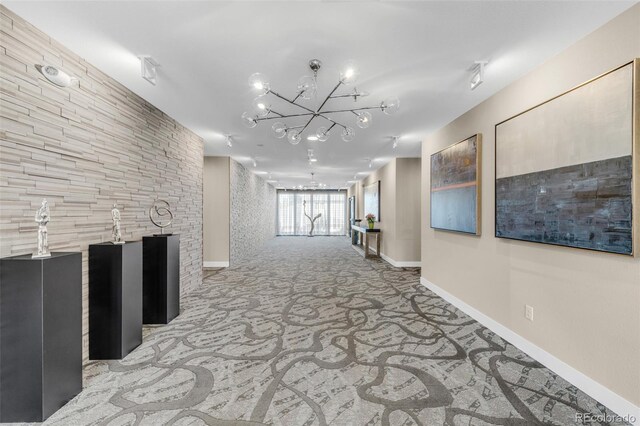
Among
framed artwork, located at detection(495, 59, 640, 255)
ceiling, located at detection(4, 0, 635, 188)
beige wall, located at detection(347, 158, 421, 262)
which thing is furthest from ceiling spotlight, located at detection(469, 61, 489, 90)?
beige wall, located at detection(347, 158, 421, 262)

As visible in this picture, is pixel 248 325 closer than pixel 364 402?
No

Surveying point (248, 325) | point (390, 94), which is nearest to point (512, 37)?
point (390, 94)

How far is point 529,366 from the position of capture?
246 centimetres

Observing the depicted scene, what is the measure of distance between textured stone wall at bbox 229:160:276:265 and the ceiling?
→ 4.26m

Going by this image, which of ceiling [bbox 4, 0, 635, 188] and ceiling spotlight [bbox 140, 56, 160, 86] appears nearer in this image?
ceiling [bbox 4, 0, 635, 188]

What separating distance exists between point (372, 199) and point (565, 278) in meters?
7.13

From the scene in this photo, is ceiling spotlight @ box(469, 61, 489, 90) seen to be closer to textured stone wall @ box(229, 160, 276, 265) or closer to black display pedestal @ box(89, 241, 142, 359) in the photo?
black display pedestal @ box(89, 241, 142, 359)

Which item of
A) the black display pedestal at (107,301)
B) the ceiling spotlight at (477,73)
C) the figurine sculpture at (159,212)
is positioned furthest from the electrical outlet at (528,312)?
the figurine sculpture at (159,212)

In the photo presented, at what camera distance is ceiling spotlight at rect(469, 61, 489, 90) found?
2.53 meters

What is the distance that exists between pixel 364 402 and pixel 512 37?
308 centimetres

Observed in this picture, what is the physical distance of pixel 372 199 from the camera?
9.36 meters

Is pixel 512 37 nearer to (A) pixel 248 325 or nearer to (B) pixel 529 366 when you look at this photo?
(B) pixel 529 366

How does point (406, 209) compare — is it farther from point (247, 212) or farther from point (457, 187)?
point (247, 212)

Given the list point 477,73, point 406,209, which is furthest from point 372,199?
point 477,73
